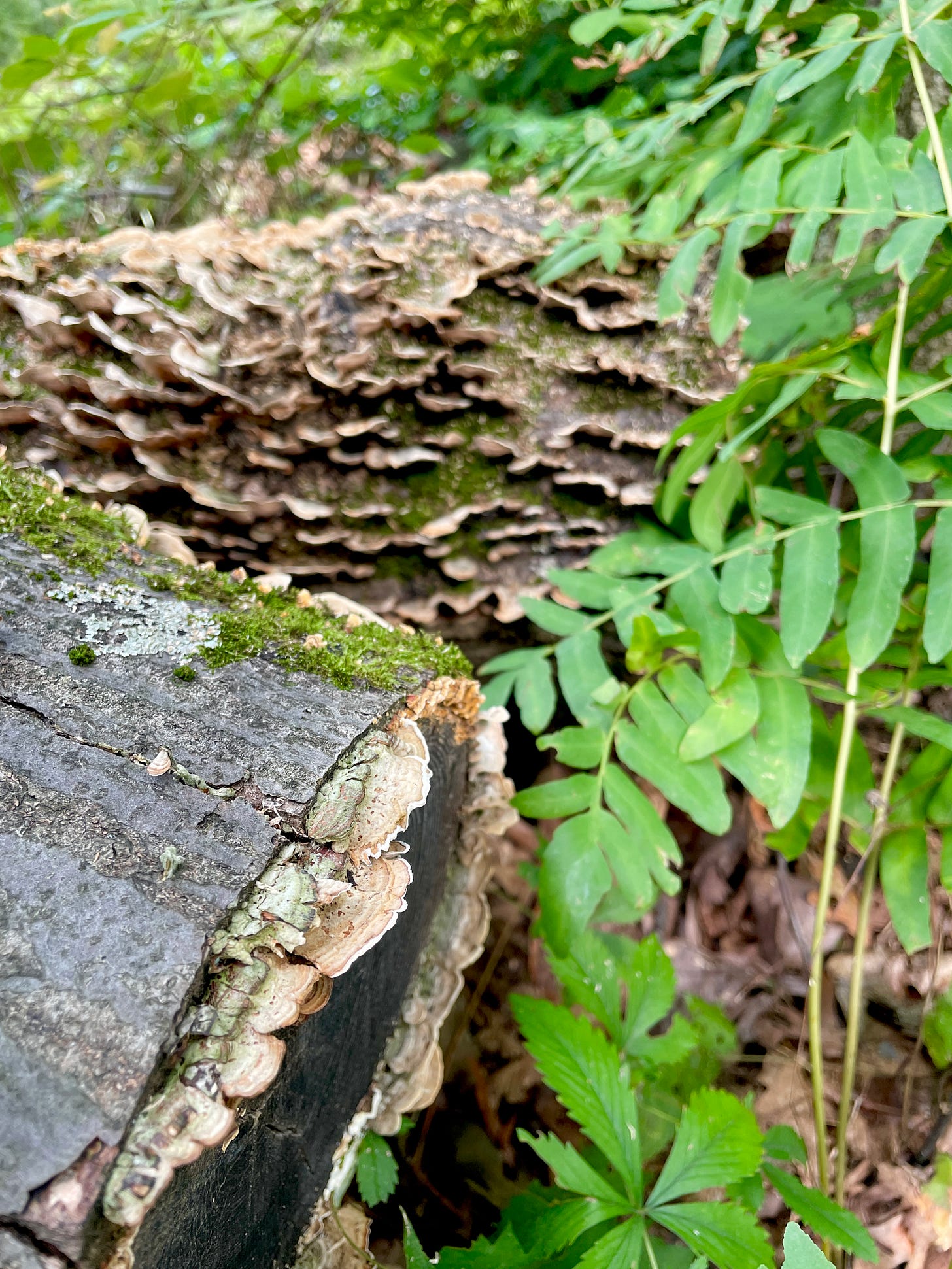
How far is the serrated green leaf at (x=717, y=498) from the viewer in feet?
7.06

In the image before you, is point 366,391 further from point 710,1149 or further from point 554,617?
point 710,1149

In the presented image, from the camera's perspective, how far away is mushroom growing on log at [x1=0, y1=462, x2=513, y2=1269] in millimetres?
942

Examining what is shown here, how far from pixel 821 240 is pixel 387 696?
2.74 m

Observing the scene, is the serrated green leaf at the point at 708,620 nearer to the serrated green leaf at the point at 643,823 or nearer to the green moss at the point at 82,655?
the serrated green leaf at the point at 643,823

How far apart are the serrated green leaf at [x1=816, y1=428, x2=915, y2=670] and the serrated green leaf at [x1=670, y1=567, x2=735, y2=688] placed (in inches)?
10.7

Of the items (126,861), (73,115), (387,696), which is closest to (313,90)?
(73,115)

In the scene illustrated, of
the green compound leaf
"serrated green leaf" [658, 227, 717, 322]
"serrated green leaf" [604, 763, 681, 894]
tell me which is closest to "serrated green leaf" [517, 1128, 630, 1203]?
"serrated green leaf" [604, 763, 681, 894]

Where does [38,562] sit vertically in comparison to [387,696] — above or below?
above

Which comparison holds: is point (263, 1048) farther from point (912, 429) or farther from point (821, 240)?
point (821, 240)

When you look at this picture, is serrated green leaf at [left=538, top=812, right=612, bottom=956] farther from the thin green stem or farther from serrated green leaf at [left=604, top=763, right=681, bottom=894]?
the thin green stem

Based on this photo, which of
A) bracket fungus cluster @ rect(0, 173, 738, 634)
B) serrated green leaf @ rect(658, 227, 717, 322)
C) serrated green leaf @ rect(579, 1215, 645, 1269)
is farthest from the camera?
bracket fungus cluster @ rect(0, 173, 738, 634)

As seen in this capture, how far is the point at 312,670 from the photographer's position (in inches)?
61.2

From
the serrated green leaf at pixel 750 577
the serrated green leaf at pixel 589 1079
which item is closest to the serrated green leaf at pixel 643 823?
the serrated green leaf at pixel 589 1079

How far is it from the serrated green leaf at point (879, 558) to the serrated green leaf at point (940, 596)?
0.18 feet
